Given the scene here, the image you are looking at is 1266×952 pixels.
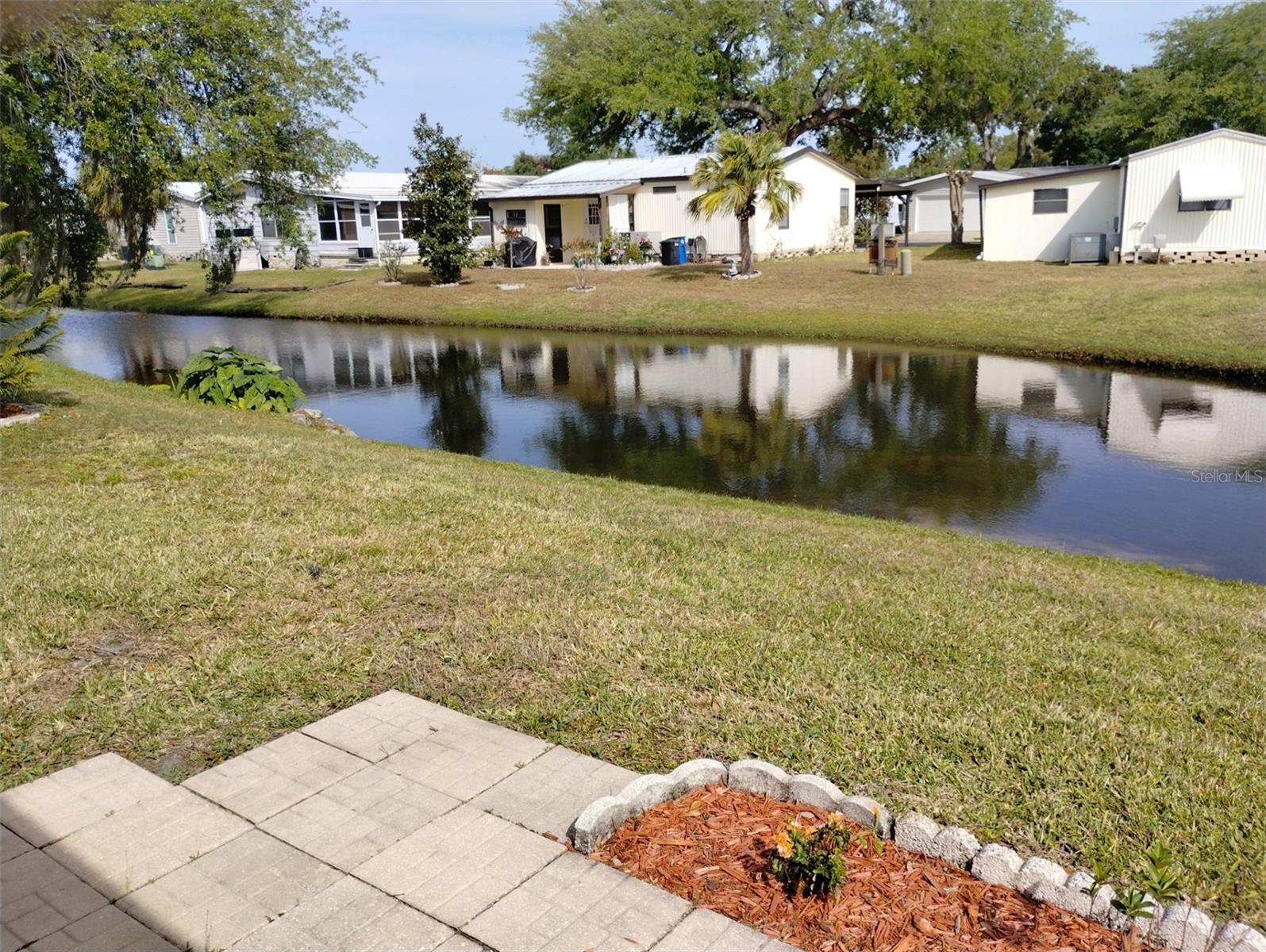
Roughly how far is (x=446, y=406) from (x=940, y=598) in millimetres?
12041

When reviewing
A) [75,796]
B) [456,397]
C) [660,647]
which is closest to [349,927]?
[75,796]

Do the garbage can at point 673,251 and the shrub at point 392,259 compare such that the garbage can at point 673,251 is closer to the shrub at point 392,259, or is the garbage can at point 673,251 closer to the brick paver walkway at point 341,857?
the shrub at point 392,259

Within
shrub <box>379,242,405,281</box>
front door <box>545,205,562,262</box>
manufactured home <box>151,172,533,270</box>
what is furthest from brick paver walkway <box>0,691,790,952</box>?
manufactured home <box>151,172,533,270</box>

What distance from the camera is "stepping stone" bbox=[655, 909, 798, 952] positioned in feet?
9.52

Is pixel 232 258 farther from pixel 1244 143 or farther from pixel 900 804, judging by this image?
pixel 900 804

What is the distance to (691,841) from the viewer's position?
344 centimetres

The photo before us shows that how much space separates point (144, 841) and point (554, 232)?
119 feet

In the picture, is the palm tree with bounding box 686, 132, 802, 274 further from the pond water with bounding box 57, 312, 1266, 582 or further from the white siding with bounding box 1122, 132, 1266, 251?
the white siding with bounding box 1122, 132, 1266, 251

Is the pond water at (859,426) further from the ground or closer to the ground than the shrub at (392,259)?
closer to the ground

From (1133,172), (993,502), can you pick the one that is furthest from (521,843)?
(1133,172)

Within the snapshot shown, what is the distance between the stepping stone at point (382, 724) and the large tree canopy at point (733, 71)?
39.6m

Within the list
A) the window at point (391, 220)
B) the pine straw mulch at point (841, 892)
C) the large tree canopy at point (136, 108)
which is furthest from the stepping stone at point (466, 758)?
the window at point (391, 220)

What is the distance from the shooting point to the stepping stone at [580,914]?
9.66 ft

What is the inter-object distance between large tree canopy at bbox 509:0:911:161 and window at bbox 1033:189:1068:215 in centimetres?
1200
